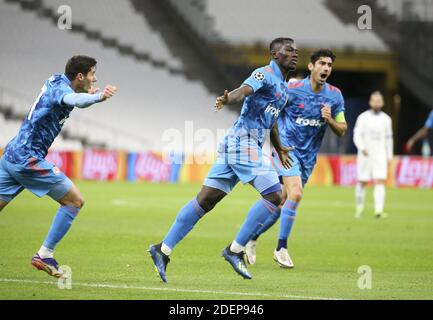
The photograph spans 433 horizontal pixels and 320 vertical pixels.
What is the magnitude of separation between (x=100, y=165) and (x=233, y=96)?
24277 millimetres

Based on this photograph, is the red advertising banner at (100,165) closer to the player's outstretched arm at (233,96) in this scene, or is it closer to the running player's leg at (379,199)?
the running player's leg at (379,199)

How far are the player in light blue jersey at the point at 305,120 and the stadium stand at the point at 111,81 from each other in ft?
88.3

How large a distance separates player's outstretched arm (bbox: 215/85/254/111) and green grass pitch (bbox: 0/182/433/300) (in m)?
1.77

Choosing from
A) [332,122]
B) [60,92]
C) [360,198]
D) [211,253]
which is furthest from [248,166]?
[360,198]

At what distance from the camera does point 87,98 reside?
31.3 feet

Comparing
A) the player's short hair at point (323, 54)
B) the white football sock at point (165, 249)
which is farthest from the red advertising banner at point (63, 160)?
the white football sock at point (165, 249)

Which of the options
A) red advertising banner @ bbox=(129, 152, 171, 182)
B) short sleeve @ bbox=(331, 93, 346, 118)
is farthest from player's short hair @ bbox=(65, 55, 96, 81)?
red advertising banner @ bbox=(129, 152, 171, 182)

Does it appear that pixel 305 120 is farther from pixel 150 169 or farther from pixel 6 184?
pixel 150 169

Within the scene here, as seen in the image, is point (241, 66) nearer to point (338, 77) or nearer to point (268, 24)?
point (268, 24)

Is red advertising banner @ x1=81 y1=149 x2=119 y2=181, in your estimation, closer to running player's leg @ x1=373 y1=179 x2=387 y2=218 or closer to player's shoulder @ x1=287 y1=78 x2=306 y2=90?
running player's leg @ x1=373 y1=179 x2=387 y2=218

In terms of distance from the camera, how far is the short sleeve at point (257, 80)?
34.1 ft

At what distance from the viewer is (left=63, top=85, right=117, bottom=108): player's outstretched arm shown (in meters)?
9.34
